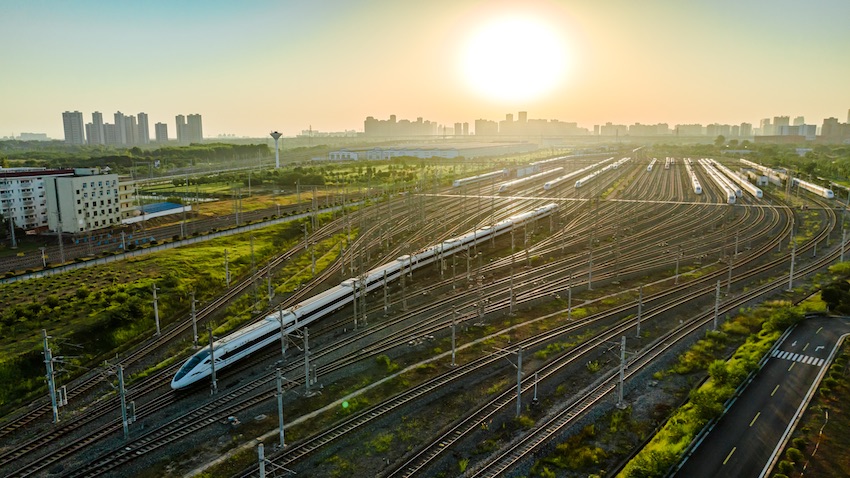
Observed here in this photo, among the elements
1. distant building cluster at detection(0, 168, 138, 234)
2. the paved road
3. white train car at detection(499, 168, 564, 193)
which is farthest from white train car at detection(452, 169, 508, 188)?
the paved road

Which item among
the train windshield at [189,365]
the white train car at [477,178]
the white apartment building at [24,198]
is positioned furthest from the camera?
the white train car at [477,178]

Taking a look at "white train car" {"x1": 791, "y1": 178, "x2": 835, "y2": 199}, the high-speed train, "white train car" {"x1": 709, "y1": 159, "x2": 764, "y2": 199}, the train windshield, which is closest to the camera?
the train windshield

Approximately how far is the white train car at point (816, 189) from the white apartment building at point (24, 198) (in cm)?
9430

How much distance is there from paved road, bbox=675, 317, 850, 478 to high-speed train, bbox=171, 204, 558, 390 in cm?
1852

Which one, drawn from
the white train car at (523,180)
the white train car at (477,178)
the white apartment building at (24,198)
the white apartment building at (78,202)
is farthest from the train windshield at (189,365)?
the white train car at (477,178)

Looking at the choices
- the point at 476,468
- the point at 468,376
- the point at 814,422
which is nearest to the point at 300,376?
the point at 468,376

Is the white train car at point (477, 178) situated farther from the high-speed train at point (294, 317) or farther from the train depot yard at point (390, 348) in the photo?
the high-speed train at point (294, 317)

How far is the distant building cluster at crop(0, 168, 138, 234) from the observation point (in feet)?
180

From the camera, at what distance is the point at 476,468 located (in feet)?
63.5

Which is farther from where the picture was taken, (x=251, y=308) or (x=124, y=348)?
(x=251, y=308)

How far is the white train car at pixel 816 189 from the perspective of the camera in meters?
78.9

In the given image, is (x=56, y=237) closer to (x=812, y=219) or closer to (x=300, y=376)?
(x=300, y=376)

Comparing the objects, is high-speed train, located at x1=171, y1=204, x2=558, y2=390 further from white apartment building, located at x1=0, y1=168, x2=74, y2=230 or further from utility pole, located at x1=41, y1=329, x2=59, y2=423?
white apartment building, located at x1=0, y1=168, x2=74, y2=230

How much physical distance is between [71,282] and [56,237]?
19438 millimetres
